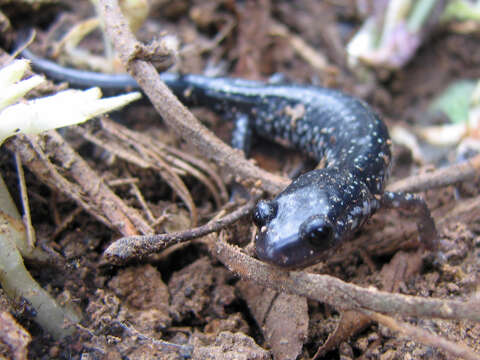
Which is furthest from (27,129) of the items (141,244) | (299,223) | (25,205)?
(299,223)

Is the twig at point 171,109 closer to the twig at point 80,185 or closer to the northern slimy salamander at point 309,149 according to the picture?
the northern slimy salamander at point 309,149

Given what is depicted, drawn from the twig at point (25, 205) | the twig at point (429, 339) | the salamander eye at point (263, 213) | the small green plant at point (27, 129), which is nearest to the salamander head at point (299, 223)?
the salamander eye at point (263, 213)

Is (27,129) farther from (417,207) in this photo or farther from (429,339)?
(417,207)

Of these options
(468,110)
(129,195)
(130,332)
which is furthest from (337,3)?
(130,332)

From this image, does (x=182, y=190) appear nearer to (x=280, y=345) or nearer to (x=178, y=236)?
(x=178, y=236)

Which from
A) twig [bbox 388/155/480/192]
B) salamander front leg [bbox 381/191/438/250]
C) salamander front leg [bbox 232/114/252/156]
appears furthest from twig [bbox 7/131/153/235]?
twig [bbox 388/155/480/192]

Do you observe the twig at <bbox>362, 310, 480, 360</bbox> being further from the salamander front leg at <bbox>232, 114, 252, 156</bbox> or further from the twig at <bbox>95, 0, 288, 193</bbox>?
the salamander front leg at <bbox>232, 114, 252, 156</bbox>
